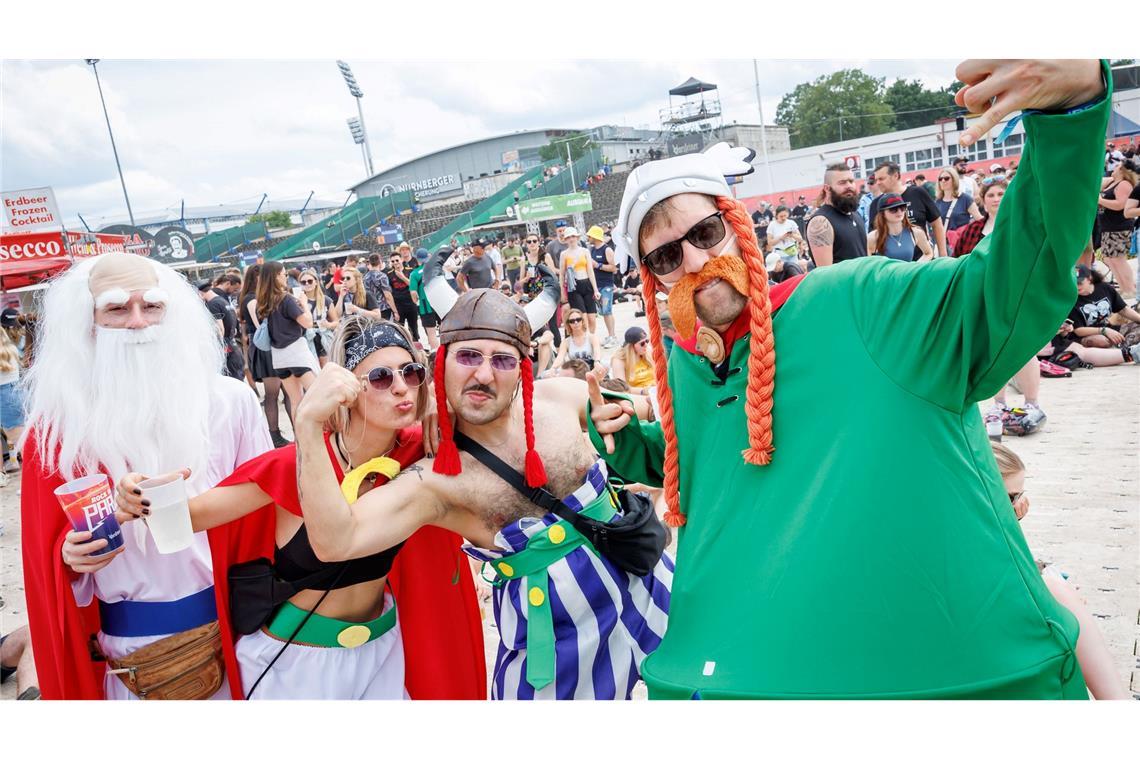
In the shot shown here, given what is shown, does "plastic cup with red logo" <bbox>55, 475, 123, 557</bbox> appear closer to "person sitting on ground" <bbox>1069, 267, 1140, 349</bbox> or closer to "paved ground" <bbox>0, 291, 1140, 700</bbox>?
"paved ground" <bbox>0, 291, 1140, 700</bbox>

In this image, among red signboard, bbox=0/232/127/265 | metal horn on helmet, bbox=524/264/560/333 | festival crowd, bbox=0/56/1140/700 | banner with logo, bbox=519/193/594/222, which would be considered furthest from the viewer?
banner with logo, bbox=519/193/594/222

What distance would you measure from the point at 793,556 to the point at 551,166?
2693cm

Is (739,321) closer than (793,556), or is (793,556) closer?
(793,556)

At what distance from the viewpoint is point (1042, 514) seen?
14.1 ft

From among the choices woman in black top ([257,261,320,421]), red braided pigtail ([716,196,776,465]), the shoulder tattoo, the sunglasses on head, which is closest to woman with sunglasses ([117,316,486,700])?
the sunglasses on head

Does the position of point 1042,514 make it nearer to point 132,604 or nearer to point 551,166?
point 132,604

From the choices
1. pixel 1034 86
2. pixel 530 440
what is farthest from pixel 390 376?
pixel 1034 86

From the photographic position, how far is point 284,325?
282 inches

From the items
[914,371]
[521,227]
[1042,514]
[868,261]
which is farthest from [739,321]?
[521,227]

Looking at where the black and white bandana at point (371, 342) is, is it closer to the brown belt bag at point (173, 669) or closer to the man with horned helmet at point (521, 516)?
the man with horned helmet at point (521, 516)

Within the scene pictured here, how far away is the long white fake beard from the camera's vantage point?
8.21 ft

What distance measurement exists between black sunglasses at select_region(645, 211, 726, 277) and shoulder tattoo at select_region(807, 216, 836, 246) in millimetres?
4563

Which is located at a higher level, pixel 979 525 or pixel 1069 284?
pixel 1069 284

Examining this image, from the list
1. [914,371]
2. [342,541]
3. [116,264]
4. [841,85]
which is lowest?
[342,541]
